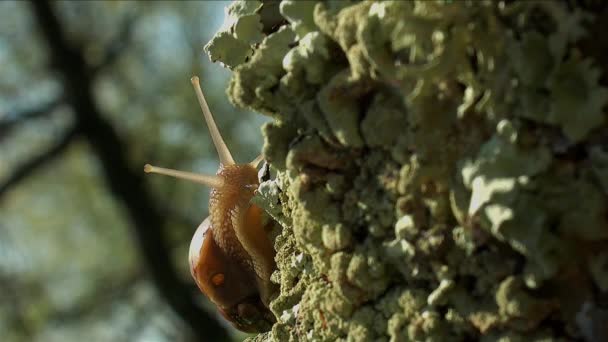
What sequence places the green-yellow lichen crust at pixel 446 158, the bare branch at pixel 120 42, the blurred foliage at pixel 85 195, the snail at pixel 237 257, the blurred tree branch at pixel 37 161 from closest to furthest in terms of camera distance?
1. the green-yellow lichen crust at pixel 446 158
2. the snail at pixel 237 257
3. the blurred tree branch at pixel 37 161
4. the blurred foliage at pixel 85 195
5. the bare branch at pixel 120 42

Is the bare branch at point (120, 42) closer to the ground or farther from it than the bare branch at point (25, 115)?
farther from it

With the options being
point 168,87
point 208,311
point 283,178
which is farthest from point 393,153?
point 168,87

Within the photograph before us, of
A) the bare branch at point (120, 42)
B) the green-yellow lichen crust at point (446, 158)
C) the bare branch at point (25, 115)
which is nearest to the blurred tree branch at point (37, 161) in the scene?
the bare branch at point (25, 115)

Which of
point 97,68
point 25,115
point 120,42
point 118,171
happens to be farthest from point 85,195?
point 120,42

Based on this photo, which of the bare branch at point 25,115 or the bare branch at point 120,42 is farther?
the bare branch at point 120,42

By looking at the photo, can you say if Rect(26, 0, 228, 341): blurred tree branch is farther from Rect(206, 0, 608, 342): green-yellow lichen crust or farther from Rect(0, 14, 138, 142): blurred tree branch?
Rect(206, 0, 608, 342): green-yellow lichen crust

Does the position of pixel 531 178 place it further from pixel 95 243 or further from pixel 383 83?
pixel 95 243

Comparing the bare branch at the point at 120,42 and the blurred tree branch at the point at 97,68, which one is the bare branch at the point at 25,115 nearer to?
the blurred tree branch at the point at 97,68
